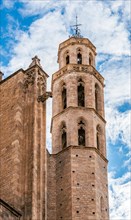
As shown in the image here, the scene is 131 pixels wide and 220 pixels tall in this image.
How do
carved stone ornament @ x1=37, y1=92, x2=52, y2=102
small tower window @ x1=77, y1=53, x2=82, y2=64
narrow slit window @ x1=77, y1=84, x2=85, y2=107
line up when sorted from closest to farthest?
carved stone ornament @ x1=37, y1=92, x2=52, y2=102, narrow slit window @ x1=77, y1=84, x2=85, y2=107, small tower window @ x1=77, y1=53, x2=82, y2=64

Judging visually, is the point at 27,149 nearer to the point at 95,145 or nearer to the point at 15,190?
the point at 15,190

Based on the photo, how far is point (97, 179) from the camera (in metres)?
24.8

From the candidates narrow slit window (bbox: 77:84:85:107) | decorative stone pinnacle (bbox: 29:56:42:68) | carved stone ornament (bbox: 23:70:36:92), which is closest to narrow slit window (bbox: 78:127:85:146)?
narrow slit window (bbox: 77:84:85:107)

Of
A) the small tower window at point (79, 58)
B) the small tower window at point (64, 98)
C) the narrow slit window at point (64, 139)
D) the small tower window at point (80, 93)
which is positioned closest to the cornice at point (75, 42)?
the small tower window at point (79, 58)

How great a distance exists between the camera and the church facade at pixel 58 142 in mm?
19547

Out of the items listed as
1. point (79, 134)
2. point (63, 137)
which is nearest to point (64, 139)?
point (63, 137)

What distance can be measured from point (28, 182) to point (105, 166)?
7230mm

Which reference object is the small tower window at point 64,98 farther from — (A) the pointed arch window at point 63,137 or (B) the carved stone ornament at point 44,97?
(B) the carved stone ornament at point 44,97

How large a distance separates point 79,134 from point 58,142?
1.02 metres

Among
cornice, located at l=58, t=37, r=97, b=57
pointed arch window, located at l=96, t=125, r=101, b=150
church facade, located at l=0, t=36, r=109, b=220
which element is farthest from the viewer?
cornice, located at l=58, t=37, r=97, b=57

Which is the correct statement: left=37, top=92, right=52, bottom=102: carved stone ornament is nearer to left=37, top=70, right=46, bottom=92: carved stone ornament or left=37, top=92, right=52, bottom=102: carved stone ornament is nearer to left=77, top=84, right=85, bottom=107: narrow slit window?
left=37, top=70, right=46, bottom=92: carved stone ornament

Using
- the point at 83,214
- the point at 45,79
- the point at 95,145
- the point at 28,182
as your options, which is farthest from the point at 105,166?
the point at 28,182

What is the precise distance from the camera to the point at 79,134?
2694cm

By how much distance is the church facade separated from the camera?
770 inches
